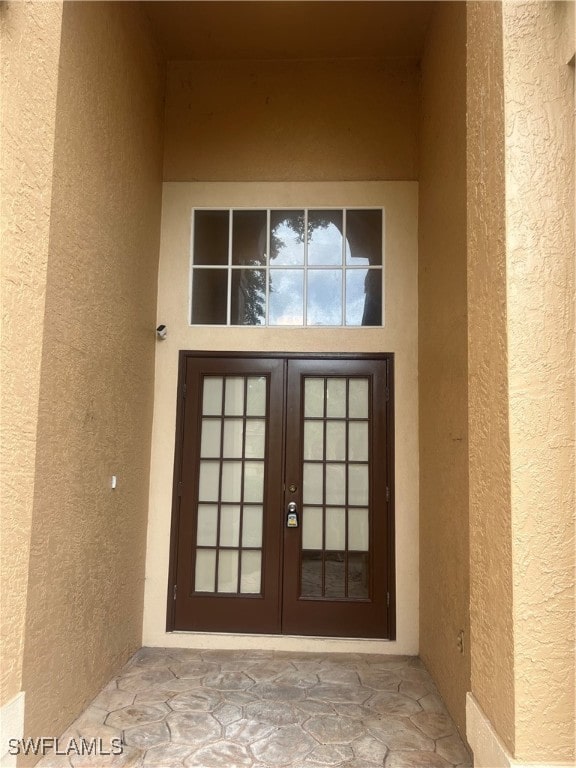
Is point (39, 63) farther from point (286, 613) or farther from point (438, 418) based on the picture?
point (286, 613)

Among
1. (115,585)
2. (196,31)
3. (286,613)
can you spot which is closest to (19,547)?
(115,585)

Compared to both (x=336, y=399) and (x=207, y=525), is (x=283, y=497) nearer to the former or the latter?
(x=207, y=525)

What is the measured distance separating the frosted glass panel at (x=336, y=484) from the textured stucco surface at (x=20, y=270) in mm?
2473

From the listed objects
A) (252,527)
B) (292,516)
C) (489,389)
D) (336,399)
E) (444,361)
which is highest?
(444,361)

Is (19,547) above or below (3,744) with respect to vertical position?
above

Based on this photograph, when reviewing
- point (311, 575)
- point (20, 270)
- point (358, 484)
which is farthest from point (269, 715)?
point (20, 270)

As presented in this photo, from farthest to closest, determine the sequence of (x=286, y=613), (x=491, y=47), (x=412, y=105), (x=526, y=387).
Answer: (x=412, y=105)
(x=286, y=613)
(x=491, y=47)
(x=526, y=387)

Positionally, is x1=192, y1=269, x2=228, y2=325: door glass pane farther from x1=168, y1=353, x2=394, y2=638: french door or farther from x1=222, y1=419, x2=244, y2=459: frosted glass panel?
x1=222, y1=419, x2=244, y2=459: frosted glass panel

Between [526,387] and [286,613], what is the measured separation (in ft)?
11.1

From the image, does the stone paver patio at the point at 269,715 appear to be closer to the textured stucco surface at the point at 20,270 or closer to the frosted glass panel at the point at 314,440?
the textured stucco surface at the point at 20,270

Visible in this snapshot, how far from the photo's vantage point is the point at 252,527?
432cm

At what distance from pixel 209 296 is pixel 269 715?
3.17 metres

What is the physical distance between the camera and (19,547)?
2.32m

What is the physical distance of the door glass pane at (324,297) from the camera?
4.46 m
